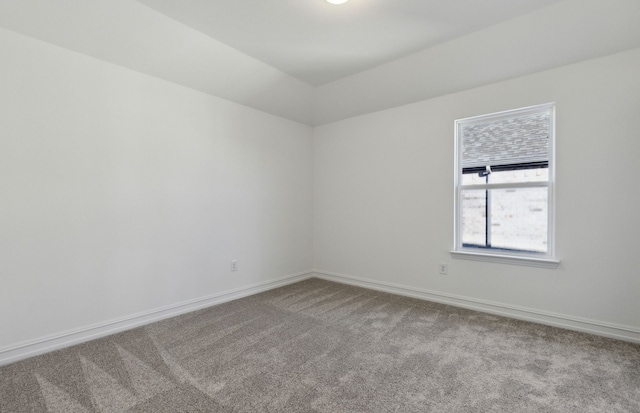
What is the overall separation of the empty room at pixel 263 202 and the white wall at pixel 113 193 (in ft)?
0.05

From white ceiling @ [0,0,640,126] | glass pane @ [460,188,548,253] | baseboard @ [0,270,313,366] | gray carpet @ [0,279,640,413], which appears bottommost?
gray carpet @ [0,279,640,413]

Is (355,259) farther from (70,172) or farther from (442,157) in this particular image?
(70,172)

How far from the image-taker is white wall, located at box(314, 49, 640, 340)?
8.40 ft

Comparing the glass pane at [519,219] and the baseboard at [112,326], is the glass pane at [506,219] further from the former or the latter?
the baseboard at [112,326]

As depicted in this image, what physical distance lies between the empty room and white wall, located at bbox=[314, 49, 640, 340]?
0.7 inches

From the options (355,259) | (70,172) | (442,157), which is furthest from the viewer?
(355,259)

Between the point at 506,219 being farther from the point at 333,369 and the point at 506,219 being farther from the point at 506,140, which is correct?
the point at 333,369

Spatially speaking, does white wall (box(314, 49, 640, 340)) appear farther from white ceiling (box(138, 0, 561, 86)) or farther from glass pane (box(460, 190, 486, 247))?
white ceiling (box(138, 0, 561, 86))

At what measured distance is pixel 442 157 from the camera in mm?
3523

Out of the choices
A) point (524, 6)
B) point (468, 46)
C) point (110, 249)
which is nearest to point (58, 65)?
point (110, 249)

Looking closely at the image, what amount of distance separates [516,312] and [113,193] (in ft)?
13.2

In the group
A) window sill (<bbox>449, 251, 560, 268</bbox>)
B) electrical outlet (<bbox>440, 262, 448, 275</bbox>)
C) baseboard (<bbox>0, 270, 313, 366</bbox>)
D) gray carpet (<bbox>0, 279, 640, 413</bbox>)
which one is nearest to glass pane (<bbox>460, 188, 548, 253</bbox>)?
window sill (<bbox>449, 251, 560, 268</bbox>)

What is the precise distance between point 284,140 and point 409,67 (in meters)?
1.92

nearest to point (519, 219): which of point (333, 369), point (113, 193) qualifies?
point (333, 369)
